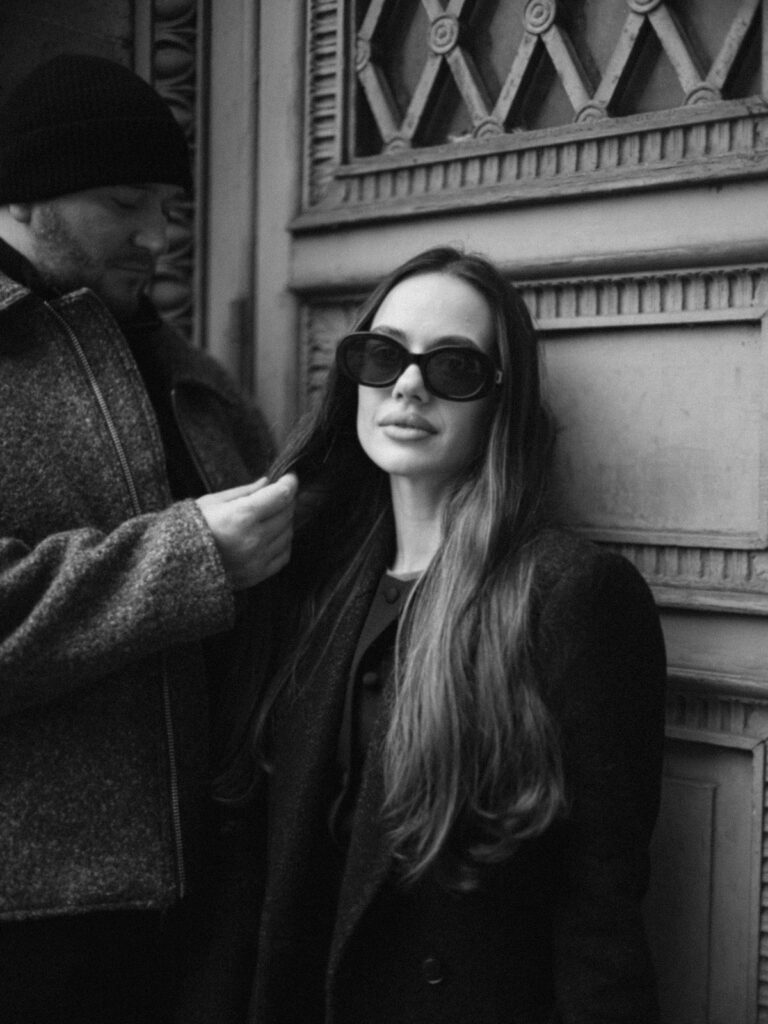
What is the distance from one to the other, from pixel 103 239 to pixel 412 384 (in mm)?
558

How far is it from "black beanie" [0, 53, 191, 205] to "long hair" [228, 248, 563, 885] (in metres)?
0.41

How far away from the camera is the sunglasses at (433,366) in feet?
5.38

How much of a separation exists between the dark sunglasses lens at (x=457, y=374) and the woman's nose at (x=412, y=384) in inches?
0.5

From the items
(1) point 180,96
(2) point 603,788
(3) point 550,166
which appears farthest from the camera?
(1) point 180,96

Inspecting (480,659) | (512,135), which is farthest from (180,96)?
(480,659)

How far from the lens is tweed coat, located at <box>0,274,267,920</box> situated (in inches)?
63.6

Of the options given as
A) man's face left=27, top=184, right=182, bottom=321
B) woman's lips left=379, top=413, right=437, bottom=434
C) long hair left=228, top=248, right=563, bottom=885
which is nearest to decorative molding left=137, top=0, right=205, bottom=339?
man's face left=27, top=184, right=182, bottom=321

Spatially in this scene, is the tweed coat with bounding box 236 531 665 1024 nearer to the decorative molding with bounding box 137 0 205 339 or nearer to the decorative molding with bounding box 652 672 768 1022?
the decorative molding with bounding box 652 672 768 1022

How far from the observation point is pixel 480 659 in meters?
1.57

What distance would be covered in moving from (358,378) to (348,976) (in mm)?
772

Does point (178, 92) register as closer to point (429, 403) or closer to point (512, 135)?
point (512, 135)

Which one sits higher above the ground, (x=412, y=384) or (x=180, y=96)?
(x=180, y=96)

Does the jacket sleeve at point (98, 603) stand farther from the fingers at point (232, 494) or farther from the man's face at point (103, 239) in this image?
the man's face at point (103, 239)

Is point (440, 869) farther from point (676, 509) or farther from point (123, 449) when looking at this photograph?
point (123, 449)
